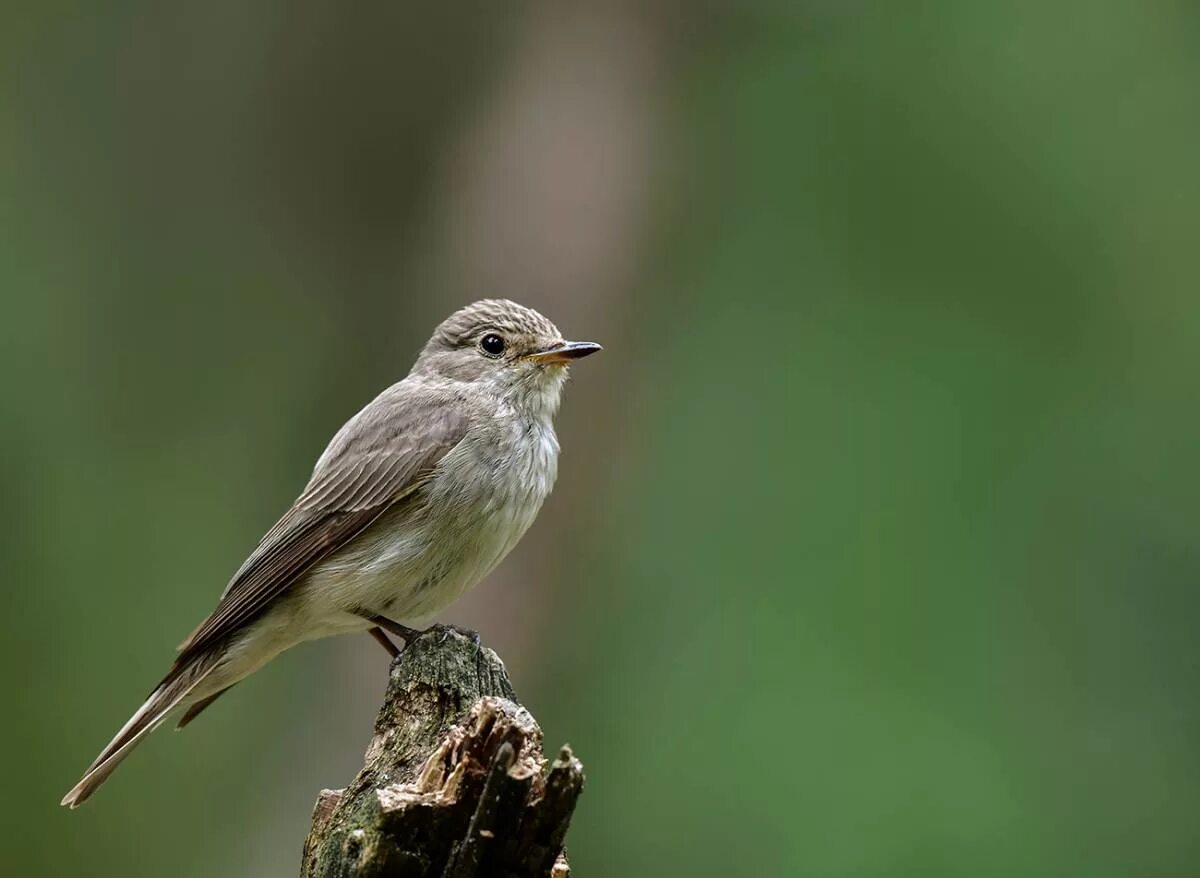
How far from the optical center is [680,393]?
8.49 metres

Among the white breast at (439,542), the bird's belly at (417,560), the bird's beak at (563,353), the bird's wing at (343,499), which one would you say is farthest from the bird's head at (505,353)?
the bird's belly at (417,560)

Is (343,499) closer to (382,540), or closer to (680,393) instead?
(382,540)

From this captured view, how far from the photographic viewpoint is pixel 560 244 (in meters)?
7.39

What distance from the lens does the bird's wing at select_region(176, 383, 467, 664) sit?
4672mm

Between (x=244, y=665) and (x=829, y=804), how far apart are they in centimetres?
283

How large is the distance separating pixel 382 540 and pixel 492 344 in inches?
37.8

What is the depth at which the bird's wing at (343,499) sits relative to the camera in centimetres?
467

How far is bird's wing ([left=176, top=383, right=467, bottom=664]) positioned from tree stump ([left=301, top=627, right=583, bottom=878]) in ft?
5.20

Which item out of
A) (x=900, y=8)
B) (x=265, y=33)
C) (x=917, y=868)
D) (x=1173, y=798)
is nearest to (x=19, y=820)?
(x=917, y=868)

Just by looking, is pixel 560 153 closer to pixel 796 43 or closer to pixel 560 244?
pixel 560 244

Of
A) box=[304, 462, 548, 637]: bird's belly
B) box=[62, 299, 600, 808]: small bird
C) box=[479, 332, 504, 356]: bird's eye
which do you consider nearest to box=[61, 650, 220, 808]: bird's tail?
box=[62, 299, 600, 808]: small bird

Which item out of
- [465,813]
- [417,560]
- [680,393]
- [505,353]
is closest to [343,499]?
[417,560]

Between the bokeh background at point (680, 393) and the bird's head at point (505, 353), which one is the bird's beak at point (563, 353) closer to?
the bird's head at point (505, 353)

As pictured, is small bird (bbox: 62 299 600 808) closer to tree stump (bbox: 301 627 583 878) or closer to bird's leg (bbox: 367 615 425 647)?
bird's leg (bbox: 367 615 425 647)
